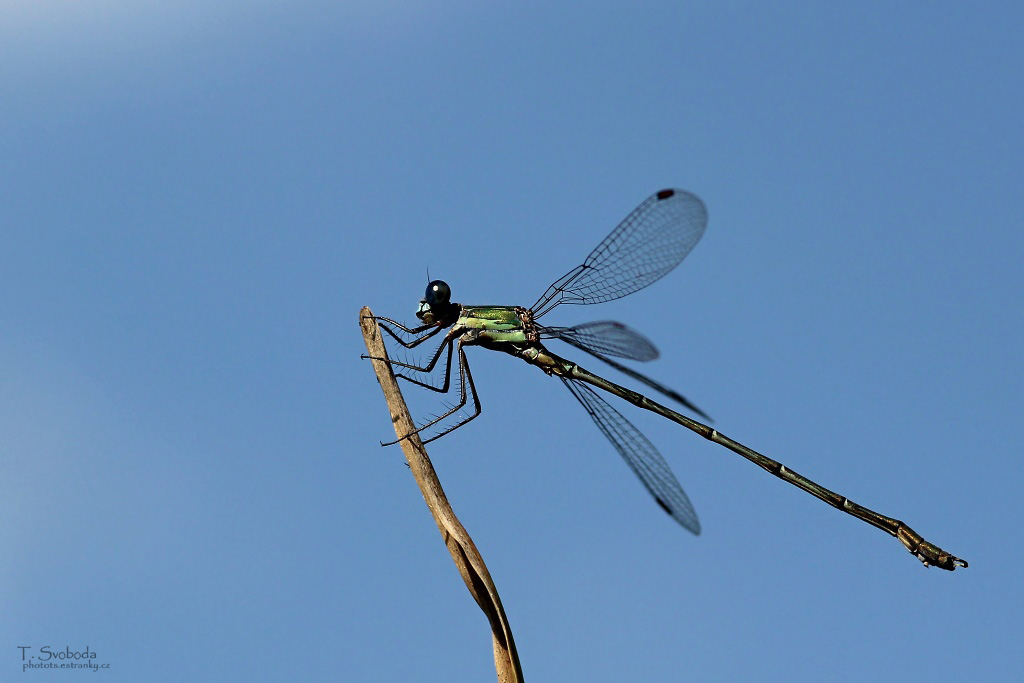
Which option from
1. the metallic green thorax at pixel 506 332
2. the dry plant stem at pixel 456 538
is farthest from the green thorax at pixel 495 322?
the dry plant stem at pixel 456 538

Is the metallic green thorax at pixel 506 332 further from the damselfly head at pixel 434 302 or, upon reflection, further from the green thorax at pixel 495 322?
the damselfly head at pixel 434 302

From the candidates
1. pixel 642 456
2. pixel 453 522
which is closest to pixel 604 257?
pixel 642 456

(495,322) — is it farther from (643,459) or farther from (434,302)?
(643,459)

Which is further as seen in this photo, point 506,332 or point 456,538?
point 506,332

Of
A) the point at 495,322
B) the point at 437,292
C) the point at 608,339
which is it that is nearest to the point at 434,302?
the point at 437,292

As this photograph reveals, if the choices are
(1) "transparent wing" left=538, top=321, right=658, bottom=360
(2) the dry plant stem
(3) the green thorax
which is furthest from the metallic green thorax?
(2) the dry plant stem

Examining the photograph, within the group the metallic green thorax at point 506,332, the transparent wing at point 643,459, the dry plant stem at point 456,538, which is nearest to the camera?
the dry plant stem at point 456,538
